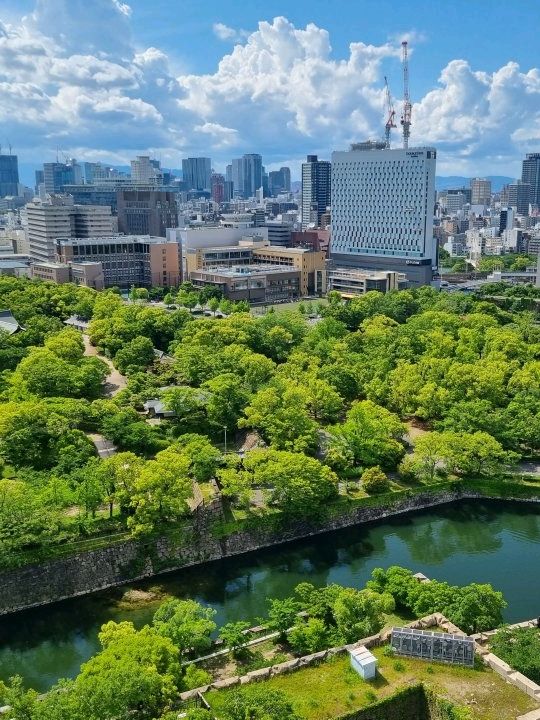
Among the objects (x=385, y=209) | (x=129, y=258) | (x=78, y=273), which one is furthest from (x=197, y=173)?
(x=78, y=273)

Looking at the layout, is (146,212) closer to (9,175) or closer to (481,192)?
(9,175)

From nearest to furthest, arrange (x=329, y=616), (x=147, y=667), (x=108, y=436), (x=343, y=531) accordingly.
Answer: (x=147, y=667) < (x=329, y=616) < (x=343, y=531) < (x=108, y=436)

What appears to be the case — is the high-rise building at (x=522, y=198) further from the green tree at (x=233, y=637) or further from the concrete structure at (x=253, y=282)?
the green tree at (x=233, y=637)

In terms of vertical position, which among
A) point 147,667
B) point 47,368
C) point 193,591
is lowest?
point 193,591

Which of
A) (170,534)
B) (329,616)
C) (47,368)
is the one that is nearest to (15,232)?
(47,368)

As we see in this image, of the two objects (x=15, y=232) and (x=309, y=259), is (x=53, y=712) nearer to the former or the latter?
(x=309, y=259)

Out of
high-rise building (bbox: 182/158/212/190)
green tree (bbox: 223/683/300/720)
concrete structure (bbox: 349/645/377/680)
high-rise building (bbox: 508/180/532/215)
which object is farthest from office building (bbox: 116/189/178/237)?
high-rise building (bbox: 182/158/212/190)
